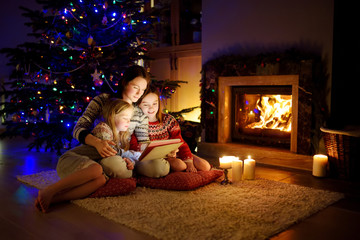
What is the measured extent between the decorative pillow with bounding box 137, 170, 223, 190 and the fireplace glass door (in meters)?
1.34

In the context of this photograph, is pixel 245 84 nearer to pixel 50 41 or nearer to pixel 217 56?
pixel 217 56

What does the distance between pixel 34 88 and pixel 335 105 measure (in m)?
2.86

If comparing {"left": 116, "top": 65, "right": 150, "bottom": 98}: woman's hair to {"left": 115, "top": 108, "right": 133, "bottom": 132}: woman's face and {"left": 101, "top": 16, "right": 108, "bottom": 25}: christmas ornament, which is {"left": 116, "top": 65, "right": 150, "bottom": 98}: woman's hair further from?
{"left": 101, "top": 16, "right": 108, "bottom": 25}: christmas ornament

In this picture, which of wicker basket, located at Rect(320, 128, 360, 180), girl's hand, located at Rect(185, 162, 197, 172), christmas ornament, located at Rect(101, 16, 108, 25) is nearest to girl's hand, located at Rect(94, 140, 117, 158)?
girl's hand, located at Rect(185, 162, 197, 172)

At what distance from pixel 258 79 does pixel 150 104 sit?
1.43 metres

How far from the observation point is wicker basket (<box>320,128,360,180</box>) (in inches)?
106

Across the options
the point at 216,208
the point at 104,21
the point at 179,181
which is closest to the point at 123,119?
the point at 179,181

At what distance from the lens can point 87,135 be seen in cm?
225

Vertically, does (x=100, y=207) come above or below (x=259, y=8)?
below

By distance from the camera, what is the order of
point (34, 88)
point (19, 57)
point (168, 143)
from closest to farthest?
point (168, 143), point (19, 57), point (34, 88)

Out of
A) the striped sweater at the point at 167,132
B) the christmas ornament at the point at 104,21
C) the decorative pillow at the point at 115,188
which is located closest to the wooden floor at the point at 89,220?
the decorative pillow at the point at 115,188

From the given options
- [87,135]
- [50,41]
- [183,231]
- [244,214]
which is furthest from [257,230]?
[50,41]

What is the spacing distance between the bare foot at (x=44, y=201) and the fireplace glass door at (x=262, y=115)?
2.43m

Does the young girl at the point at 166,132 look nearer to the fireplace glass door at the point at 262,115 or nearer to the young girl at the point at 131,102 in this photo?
the young girl at the point at 131,102
